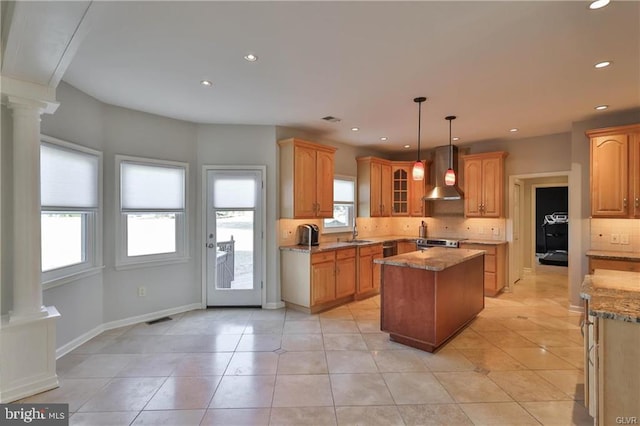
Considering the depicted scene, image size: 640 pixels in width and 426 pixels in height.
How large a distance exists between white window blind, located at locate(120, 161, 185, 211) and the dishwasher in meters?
3.43

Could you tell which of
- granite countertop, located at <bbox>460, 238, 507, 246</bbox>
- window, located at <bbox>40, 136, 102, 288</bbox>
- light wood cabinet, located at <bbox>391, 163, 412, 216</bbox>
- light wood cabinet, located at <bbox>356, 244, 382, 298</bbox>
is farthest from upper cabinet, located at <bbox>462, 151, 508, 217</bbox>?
window, located at <bbox>40, 136, 102, 288</bbox>

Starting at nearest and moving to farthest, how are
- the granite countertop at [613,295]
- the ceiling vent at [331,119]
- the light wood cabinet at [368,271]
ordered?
the granite countertop at [613,295] → the ceiling vent at [331,119] → the light wood cabinet at [368,271]

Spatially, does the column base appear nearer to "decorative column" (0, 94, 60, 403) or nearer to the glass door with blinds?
"decorative column" (0, 94, 60, 403)

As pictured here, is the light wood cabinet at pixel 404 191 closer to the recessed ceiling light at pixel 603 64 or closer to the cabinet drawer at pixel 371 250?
the cabinet drawer at pixel 371 250

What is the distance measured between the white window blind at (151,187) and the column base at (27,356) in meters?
1.72

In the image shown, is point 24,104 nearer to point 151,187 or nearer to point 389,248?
point 151,187

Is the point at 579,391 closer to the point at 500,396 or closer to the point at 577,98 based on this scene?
the point at 500,396

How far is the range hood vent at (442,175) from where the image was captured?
5605mm

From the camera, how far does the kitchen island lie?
3176 mm

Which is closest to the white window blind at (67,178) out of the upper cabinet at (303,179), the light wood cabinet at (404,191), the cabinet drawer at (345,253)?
the upper cabinet at (303,179)

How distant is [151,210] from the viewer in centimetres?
412

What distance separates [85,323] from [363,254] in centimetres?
377

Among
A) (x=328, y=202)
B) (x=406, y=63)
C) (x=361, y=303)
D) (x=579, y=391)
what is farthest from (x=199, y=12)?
(x=361, y=303)

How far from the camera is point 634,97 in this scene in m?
3.46
